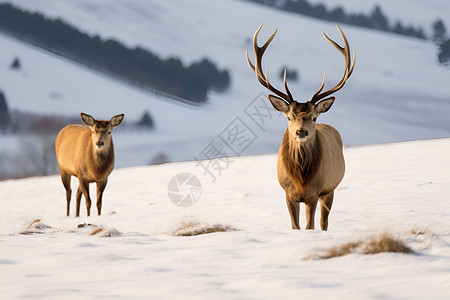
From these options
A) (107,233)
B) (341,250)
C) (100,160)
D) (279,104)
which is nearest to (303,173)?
(279,104)

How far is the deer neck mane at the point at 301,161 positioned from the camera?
6.46 m

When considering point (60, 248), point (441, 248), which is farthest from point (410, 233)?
A: point (60, 248)

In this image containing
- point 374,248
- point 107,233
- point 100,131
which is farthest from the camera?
point 100,131

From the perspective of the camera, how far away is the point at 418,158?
13.8 metres

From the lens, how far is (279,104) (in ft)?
21.7

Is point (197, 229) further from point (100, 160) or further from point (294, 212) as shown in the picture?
point (100, 160)

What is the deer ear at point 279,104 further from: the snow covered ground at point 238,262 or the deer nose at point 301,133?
the snow covered ground at point 238,262

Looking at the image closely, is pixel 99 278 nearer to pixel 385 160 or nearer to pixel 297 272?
pixel 297 272

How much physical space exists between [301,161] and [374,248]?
2.34 m

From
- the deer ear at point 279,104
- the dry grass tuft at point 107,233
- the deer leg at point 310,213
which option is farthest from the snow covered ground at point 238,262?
the deer ear at point 279,104

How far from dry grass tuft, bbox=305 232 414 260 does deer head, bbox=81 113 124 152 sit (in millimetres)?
6910

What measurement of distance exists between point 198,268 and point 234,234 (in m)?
1.35

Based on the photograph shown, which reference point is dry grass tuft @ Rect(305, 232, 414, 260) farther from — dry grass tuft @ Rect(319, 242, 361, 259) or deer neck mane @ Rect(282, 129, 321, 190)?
deer neck mane @ Rect(282, 129, 321, 190)

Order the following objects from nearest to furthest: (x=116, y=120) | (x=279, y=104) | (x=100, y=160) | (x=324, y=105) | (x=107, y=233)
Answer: (x=107, y=233) < (x=279, y=104) < (x=324, y=105) < (x=100, y=160) < (x=116, y=120)
